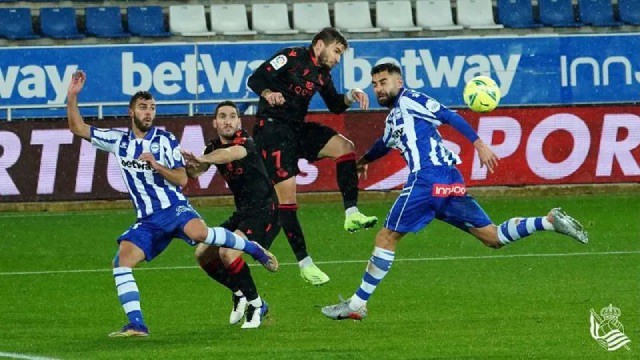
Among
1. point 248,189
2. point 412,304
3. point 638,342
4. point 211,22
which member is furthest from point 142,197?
point 211,22

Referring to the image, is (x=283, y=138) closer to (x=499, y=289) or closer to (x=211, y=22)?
(x=499, y=289)

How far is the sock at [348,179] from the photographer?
11.9m

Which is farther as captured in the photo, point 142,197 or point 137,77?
point 137,77

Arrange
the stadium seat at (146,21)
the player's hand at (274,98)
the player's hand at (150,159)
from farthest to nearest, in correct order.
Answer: the stadium seat at (146,21) → the player's hand at (274,98) → the player's hand at (150,159)

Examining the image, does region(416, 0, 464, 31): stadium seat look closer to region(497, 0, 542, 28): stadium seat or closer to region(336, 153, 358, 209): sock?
region(497, 0, 542, 28): stadium seat

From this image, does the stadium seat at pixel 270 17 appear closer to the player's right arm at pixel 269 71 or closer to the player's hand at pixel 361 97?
the player's right arm at pixel 269 71

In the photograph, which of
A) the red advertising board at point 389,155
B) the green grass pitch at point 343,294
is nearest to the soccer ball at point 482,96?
the green grass pitch at point 343,294

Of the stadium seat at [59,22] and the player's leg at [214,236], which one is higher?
the player's leg at [214,236]

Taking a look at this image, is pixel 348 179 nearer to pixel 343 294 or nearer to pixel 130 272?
pixel 343 294

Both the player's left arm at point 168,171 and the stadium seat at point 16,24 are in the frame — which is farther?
the stadium seat at point 16,24

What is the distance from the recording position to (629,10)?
84.7 ft

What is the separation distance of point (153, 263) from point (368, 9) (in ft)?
35.8

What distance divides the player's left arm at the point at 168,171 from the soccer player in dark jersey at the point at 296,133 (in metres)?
1.77

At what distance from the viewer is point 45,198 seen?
20.5 meters
